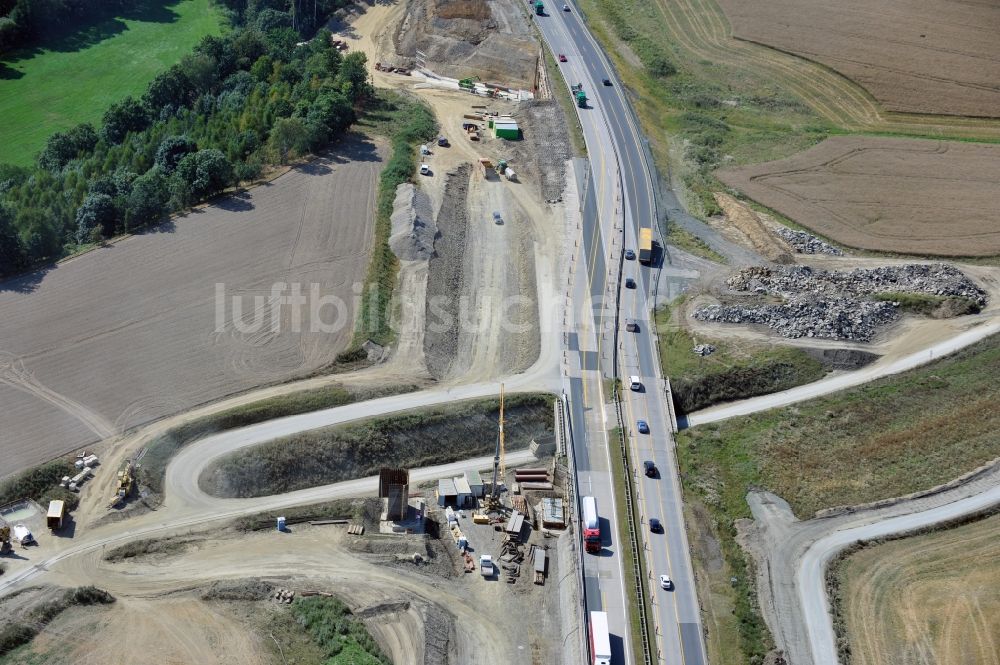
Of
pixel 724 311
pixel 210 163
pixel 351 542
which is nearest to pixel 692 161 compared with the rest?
pixel 724 311

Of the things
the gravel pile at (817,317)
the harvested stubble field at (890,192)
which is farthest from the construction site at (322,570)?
the harvested stubble field at (890,192)

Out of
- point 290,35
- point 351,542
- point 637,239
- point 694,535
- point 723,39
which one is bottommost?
point 351,542

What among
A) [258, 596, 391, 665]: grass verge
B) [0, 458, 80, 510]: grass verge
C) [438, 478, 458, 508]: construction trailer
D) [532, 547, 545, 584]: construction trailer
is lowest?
[258, 596, 391, 665]: grass verge

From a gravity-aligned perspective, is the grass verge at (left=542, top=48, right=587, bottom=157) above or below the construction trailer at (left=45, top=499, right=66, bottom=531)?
above

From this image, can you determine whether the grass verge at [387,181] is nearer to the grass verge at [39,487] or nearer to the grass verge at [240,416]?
the grass verge at [240,416]

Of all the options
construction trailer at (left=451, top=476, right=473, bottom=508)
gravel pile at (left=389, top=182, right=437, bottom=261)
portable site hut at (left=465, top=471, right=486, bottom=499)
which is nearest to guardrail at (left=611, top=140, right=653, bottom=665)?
portable site hut at (left=465, top=471, right=486, bottom=499)

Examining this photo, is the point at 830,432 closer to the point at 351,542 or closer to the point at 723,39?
the point at 351,542

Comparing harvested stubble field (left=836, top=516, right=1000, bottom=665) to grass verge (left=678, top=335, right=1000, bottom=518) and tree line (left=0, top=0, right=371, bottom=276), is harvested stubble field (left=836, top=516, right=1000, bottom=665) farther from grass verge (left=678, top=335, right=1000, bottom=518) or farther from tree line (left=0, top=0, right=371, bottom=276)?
tree line (left=0, top=0, right=371, bottom=276)
